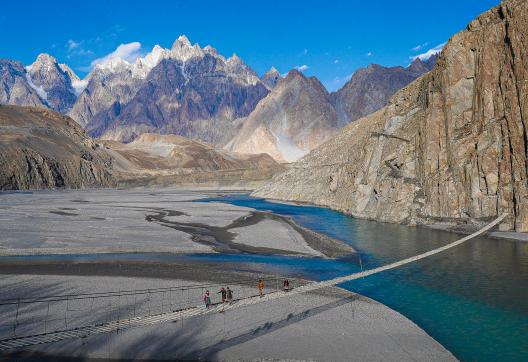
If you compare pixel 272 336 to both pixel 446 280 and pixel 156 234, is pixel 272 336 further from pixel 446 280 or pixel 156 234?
pixel 156 234

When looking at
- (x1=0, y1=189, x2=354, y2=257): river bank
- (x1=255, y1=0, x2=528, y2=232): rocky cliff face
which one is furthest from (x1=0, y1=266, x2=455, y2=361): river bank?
(x1=255, y1=0, x2=528, y2=232): rocky cliff face

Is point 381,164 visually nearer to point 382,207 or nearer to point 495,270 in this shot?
point 382,207

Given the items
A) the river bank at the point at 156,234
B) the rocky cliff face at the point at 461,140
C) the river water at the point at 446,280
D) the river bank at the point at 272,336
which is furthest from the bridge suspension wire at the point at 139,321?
the rocky cliff face at the point at 461,140

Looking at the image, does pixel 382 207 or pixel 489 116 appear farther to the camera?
pixel 382 207

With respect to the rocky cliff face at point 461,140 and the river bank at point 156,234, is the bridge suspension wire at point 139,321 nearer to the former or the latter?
the river bank at point 156,234

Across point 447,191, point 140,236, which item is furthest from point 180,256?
point 447,191

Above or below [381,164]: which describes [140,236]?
below

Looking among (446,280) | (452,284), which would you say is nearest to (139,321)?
(452,284)
